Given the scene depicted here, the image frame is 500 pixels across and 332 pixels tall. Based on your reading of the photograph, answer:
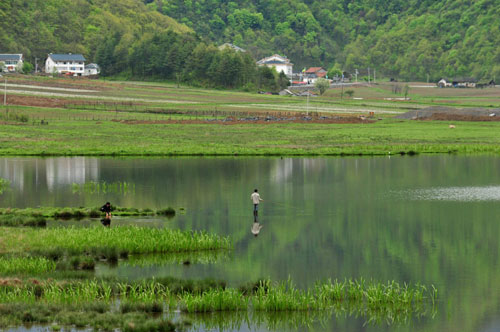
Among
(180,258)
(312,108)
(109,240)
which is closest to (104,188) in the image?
(109,240)

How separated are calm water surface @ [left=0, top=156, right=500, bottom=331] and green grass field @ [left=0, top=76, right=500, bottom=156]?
7.54 meters

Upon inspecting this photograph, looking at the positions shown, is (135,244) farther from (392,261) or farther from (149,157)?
(149,157)

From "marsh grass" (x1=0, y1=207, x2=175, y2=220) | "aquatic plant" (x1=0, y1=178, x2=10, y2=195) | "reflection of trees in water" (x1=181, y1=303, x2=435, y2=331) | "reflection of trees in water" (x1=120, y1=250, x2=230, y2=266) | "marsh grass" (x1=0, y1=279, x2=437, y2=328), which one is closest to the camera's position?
"reflection of trees in water" (x1=181, y1=303, x2=435, y2=331)

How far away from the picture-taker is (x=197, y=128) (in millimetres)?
101125

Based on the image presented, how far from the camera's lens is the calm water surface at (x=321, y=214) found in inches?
1110

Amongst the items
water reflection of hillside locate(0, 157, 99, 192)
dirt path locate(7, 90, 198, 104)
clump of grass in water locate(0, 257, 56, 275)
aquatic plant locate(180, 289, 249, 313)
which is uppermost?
dirt path locate(7, 90, 198, 104)

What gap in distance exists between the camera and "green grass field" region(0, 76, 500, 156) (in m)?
79.8

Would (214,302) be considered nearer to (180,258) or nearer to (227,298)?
(227,298)

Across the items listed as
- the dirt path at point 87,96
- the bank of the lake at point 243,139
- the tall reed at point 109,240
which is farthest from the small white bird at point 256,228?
the dirt path at point 87,96

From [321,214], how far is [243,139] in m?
48.3

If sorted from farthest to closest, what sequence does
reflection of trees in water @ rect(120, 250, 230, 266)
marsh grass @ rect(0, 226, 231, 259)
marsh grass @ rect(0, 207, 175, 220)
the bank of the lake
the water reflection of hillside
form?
the bank of the lake → the water reflection of hillside → marsh grass @ rect(0, 207, 175, 220) → marsh grass @ rect(0, 226, 231, 259) → reflection of trees in water @ rect(120, 250, 230, 266)

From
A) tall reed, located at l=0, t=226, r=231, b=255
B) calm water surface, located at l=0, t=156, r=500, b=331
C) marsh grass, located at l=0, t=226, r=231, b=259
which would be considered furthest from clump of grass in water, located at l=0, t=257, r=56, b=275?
calm water surface, located at l=0, t=156, r=500, b=331

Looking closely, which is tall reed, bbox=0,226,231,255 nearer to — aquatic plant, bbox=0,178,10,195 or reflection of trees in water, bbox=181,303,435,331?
reflection of trees in water, bbox=181,303,435,331

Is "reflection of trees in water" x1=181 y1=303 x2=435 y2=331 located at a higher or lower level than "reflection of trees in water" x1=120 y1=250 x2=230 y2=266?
lower
